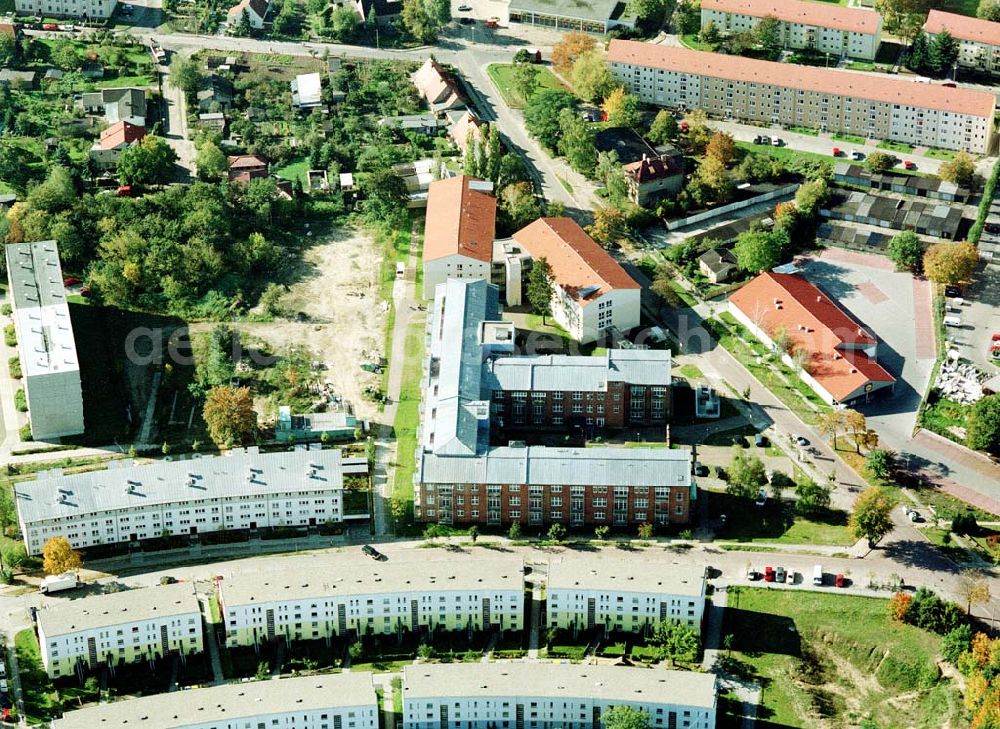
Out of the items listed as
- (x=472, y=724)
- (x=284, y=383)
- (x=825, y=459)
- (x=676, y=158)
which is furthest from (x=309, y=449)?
(x=676, y=158)

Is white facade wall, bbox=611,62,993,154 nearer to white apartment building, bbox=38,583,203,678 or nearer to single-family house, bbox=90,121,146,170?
Answer: single-family house, bbox=90,121,146,170

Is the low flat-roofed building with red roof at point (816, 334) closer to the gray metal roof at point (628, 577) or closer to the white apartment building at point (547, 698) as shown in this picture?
the gray metal roof at point (628, 577)

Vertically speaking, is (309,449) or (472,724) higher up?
(309,449)

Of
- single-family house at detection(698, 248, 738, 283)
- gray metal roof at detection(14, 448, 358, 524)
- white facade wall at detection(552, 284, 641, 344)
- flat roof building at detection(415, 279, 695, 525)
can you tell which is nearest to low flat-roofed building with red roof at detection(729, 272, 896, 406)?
single-family house at detection(698, 248, 738, 283)

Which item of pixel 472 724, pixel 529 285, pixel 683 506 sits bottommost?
pixel 472 724

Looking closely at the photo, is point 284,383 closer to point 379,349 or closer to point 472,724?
point 379,349

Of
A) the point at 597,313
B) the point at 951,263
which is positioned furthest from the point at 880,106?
the point at 597,313

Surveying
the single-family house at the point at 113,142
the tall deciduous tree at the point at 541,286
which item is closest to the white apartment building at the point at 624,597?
the tall deciduous tree at the point at 541,286

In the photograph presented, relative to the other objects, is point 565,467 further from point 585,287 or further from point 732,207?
point 732,207
